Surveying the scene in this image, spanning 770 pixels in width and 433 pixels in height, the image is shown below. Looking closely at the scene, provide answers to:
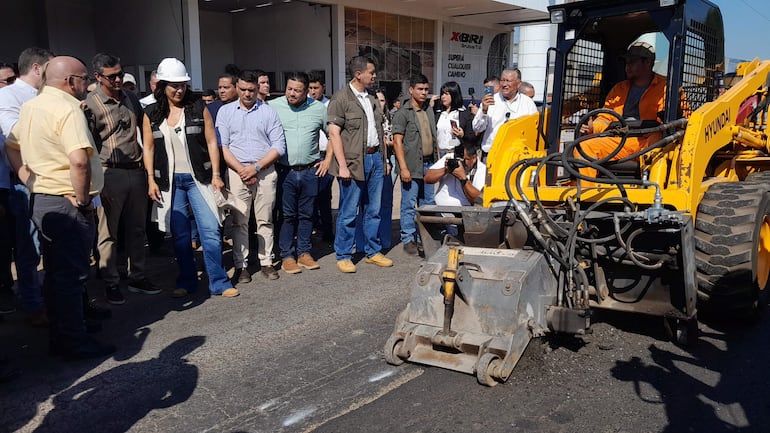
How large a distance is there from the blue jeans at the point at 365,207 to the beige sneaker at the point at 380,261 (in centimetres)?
6

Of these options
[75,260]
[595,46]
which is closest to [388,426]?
[75,260]

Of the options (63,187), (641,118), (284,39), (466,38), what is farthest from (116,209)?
(466,38)

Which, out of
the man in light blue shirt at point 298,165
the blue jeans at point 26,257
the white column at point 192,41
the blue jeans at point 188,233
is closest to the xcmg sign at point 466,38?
the white column at point 192,41

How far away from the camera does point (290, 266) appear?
631cm

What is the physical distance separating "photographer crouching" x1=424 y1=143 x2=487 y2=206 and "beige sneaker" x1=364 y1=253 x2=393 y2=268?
2.93 feet

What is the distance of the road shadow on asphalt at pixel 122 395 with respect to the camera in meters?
3.40

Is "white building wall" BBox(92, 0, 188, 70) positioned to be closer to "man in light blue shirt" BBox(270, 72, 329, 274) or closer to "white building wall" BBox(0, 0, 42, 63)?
"white building wall" BBox(0, 0, 42, 63)

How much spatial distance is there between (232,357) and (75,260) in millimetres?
1242

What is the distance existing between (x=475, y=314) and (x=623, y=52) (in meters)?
3.48

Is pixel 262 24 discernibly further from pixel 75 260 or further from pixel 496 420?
pixel 496 420

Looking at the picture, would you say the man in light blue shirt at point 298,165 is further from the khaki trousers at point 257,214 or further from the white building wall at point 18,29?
the white building wall at point 18,29

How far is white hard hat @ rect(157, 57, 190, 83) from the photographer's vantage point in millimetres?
5215

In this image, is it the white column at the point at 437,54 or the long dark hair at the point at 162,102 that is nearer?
the long dark hair at the point at 162,102

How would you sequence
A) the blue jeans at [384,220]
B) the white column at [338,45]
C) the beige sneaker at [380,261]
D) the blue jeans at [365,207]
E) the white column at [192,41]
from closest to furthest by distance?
the blue jeans at [365,207], the beige sneaker at [380,261], the blue jeans at [384,220], the white column at [192,41], the white column at [338,45]
